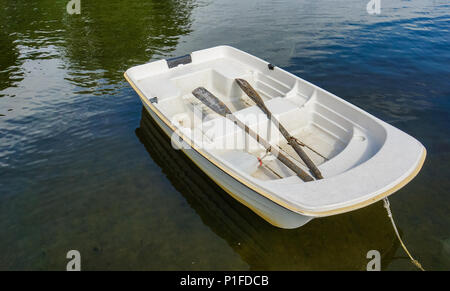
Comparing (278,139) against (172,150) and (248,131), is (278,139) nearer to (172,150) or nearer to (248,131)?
(248,131)

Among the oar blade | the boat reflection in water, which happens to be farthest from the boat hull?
the oar blade

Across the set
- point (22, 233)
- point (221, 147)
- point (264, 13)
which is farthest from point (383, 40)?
point (22, 233)

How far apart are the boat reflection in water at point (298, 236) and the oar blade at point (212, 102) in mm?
2418

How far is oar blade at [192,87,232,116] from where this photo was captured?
351 inches

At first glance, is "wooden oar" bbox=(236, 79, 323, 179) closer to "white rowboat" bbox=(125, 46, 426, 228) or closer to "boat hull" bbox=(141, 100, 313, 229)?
"white rowboat" bbox=(125, 46, 426, 228)

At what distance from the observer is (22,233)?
7215mm

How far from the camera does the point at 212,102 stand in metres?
9.34

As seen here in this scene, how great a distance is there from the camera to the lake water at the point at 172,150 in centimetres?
671

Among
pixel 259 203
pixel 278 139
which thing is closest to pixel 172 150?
pixel 278 139

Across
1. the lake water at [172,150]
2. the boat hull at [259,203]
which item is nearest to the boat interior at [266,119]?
the boat hull at [259,203]

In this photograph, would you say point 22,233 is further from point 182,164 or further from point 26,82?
point 26,82

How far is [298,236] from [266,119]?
3258 millimetres

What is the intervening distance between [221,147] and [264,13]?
17511 mm
